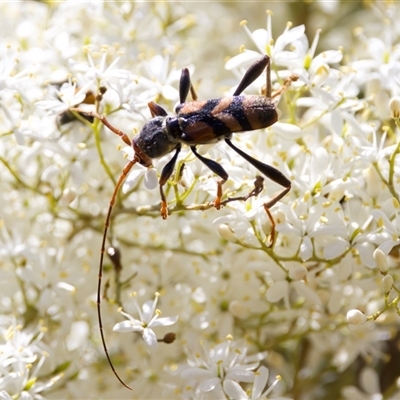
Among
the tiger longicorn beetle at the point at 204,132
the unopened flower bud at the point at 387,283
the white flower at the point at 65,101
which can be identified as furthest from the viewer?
the white flower at the point at 65,101

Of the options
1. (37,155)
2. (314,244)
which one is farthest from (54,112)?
(314,244)

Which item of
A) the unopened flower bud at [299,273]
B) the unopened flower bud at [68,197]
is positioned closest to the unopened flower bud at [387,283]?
the unopened flower bud at [299,273]

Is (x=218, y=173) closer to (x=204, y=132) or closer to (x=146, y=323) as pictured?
(x=204, y=132)

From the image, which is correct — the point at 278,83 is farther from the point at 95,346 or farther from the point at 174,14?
the point at 95,346

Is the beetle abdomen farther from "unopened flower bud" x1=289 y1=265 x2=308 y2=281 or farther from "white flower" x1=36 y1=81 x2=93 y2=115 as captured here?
"unopened flower bud" x1=289 y1=265 x2=308 y2=281

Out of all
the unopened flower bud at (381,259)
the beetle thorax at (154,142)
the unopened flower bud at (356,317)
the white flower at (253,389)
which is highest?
the beetle thorax at (154,142)

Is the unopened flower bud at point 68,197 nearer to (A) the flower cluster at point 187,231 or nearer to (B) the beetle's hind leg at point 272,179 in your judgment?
(A) the flower cluster at point 187,231

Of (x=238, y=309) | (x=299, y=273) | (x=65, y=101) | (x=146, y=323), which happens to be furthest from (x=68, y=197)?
(x=299, y=273)

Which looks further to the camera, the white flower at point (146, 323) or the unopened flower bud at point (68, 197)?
the unopened flower bud at point (68, 197)
